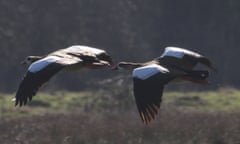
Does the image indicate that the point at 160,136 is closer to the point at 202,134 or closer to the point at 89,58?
the point at 202,134

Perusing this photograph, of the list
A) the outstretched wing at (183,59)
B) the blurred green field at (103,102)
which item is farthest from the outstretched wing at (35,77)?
the blurred green field at (103,102)

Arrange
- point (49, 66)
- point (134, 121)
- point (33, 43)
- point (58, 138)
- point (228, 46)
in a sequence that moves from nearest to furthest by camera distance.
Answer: point (49, 66)
point (58, 138)
point (134, 121)
point (33, 43)
point (228, 46)

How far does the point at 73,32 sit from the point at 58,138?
2595 cm

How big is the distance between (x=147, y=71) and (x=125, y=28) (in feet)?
113

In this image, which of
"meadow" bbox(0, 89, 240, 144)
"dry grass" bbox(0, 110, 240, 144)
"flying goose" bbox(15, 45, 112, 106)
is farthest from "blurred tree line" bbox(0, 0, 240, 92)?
"flying goose" bbox(15, 45, 112, 106)

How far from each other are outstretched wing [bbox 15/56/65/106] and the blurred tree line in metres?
25.8

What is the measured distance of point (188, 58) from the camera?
16.4m

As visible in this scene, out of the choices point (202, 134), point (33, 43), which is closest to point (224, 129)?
point (202, 134)

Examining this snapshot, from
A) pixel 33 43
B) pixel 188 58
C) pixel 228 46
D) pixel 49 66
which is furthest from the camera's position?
pixel 228 46

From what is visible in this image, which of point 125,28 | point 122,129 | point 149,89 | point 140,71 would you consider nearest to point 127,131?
point 122,129

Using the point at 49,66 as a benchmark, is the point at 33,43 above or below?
below

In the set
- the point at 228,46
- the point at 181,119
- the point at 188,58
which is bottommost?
the point at 228,46

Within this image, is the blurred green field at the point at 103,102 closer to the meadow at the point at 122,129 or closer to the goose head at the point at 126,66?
the meadow at the point at 122,129

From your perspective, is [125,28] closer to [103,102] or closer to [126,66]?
[103,102]
